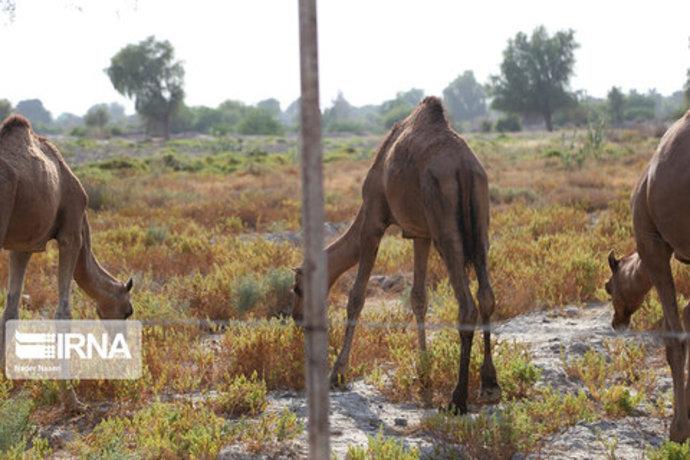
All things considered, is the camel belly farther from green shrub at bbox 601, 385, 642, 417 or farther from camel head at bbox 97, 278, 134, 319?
camel head at bbox 97, 278, 134, 319

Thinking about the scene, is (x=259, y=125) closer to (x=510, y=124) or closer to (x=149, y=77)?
(x=149, y=77)

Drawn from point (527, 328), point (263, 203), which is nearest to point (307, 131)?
point (527, 328)

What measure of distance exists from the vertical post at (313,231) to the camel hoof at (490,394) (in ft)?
10.1

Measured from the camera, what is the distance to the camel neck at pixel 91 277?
22.9 ft

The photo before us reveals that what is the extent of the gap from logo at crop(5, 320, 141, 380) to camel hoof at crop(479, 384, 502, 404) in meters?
2.82

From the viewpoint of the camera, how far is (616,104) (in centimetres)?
8719

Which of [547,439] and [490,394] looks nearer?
[547,439]

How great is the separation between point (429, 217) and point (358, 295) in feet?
4.85

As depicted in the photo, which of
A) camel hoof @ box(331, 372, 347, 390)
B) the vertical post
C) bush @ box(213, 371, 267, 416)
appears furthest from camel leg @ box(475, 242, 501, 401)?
the vertical post

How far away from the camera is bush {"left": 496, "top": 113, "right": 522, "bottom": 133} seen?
89.6 m

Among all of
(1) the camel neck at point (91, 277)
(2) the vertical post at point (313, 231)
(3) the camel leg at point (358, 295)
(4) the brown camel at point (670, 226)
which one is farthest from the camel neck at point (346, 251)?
(2) the vertical post at point (313, 231)

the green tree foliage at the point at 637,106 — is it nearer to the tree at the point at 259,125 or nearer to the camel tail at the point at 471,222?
the tree at the point at 259,125

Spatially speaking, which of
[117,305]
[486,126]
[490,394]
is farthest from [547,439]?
[486,126]

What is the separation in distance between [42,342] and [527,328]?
16.1 feet
